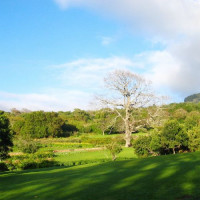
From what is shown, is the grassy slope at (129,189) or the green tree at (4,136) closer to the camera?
the grassy slope at (129,189)

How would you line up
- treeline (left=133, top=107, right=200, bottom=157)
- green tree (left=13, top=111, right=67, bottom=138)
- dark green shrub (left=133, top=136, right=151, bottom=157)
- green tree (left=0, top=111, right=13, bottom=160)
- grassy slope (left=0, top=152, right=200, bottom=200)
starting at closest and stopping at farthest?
1. grassy slope (left=0, top=152, right=200, bottom=200)
2. green tree (left=0, top=111, right=13, bottom=160)
3. treeline (left=133, top=107, right=200, bottom=157)
4. dark green shrub (left=133, top=136, right=151, bottom=157)
5. green tree (left=13, top=111, right=67, bottom=138)

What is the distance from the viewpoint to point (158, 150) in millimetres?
31047

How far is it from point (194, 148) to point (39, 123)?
51957mm

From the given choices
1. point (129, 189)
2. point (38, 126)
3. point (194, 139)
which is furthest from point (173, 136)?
point (38, 126)

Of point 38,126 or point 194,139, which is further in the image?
point 38,126

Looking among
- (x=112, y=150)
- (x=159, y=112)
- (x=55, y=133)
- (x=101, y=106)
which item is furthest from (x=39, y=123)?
(x=112, y=150)

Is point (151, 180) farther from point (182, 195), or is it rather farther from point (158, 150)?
point (158, 150)

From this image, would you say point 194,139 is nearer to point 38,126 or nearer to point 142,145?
point 142,145

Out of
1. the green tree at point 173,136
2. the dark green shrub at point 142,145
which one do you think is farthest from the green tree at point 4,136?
the green tree at point 173,136

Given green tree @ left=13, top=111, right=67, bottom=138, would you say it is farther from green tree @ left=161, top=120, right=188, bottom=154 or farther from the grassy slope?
the grassy slope

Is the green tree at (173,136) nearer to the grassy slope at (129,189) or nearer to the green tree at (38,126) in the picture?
the grassy slope at (129,189)

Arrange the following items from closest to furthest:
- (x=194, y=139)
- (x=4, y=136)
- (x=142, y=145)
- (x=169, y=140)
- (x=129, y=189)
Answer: (x=129, y=189), (x=4, y=136), (x=194, y=139), (x=169, y=140), (x=142, y=145)

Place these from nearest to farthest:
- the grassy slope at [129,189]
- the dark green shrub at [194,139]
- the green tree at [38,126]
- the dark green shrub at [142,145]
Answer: the grassy slope at [129,189] < the dark green shrub at [194,139] < the dark green shrub at [142,145] < the green tree at [38,126]

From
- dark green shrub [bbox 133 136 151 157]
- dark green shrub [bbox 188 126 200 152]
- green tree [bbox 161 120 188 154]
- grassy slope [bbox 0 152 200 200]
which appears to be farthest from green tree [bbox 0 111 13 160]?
dark green shrub [bbox 188 126 200 152]
